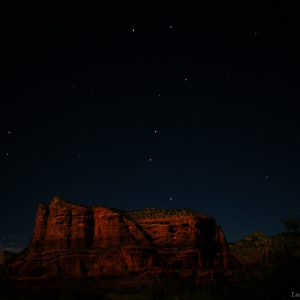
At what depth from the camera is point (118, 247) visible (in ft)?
322

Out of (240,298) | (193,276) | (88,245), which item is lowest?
(240,298)

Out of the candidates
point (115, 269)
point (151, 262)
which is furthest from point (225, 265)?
point (115, 269)

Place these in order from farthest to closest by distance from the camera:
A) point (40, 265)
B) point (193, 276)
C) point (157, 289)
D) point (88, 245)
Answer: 1. point (88, 245)
2. point (40, 265)
3. point (193, 276)
4. point (157, 289)

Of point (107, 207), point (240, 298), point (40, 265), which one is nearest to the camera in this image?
point (240, 298)

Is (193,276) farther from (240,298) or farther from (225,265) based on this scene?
(240,298)

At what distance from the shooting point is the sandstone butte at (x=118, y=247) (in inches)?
3543

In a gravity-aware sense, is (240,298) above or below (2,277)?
below

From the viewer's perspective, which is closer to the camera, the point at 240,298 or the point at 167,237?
the point at 240,298

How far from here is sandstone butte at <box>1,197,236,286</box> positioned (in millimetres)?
90000

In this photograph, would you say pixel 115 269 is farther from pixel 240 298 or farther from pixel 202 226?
pixel 240 298

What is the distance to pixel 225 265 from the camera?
4043 inches

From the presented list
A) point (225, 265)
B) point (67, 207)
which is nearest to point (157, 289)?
point (225, 265)

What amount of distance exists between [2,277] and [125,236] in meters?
31.6

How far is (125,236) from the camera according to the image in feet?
334
